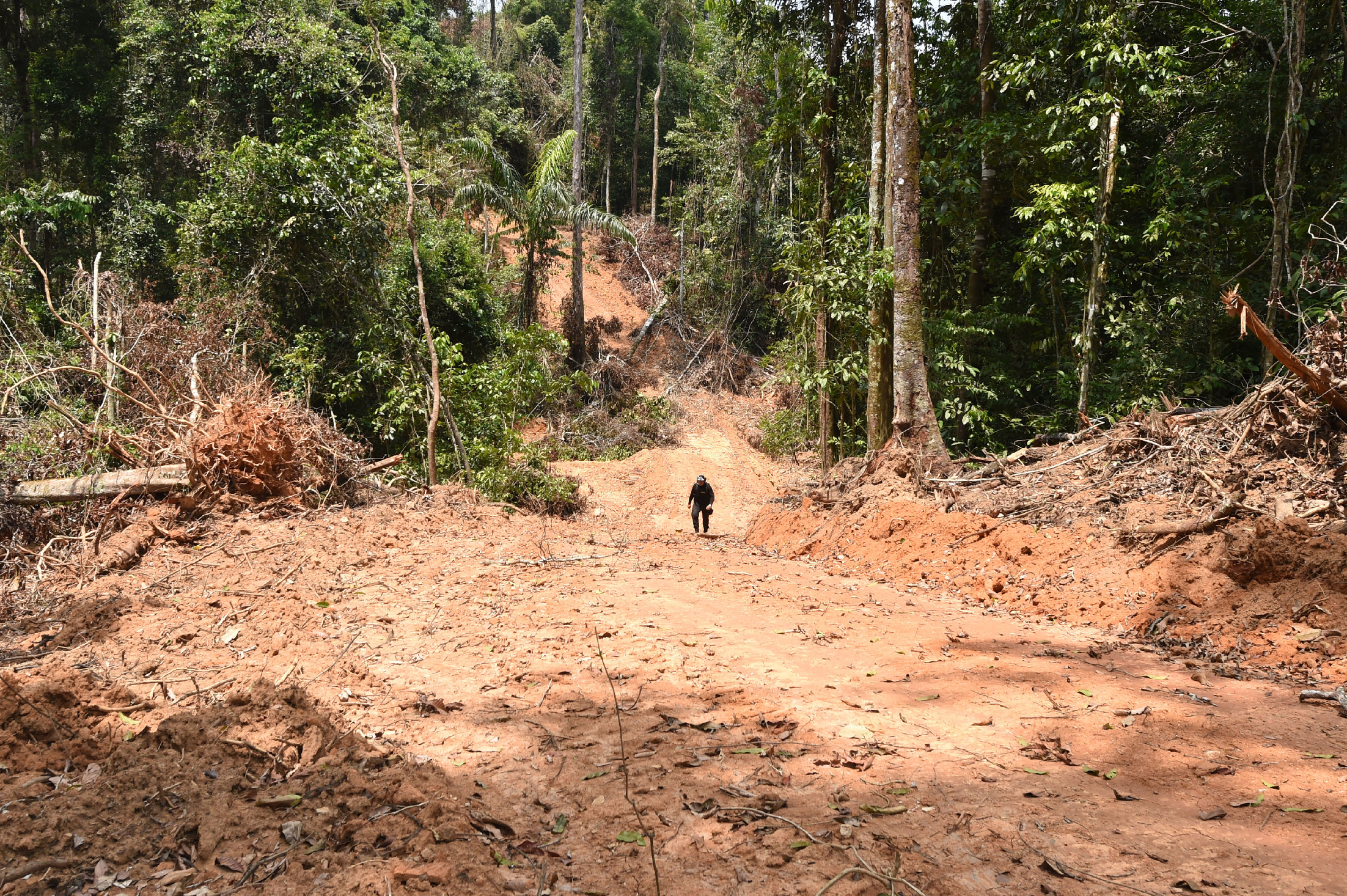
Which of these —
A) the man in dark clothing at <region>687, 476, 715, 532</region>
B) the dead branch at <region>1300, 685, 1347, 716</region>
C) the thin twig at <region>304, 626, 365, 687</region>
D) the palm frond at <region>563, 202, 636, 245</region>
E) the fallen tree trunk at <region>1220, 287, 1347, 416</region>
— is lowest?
the man in dark clothing at <region>687, 476, 715, 532</region>

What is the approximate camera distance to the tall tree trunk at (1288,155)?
930 centimetres

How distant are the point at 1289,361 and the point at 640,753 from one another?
6477mm

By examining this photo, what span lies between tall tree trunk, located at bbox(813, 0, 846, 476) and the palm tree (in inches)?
361

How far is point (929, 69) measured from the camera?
46.3 feet

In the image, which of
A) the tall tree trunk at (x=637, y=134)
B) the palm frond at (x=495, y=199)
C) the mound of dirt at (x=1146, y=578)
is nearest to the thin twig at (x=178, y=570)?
the mound of dirt at (x=1146, y=578)

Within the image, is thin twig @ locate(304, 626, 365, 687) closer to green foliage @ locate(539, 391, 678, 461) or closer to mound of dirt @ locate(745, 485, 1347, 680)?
mound of dirt @ locate(745, 485, 1347, 680)

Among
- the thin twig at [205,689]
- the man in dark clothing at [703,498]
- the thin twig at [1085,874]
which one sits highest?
the thin twig at [1085,874]

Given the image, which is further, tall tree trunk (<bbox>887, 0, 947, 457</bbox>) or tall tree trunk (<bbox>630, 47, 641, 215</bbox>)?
tall tree trunk (<bbox>630, 47, 641, 215</bbox>)

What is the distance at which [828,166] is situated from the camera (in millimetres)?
13570

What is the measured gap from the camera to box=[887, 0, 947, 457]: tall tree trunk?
→ 9.82 m

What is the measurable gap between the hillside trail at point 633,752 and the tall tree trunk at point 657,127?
3052 cm

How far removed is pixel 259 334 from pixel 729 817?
13.7 m

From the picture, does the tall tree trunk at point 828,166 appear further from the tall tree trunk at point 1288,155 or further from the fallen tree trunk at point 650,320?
the fallen tree trunk at point 650,320

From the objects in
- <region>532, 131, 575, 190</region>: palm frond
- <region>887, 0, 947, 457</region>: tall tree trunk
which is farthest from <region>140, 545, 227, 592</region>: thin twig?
<region>532, 131, 575, 190</region>: palm frond
